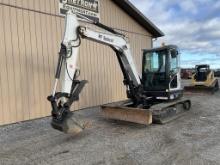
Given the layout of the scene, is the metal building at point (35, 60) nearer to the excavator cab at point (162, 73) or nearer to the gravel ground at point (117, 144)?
the gravel ground at point (117, 144)

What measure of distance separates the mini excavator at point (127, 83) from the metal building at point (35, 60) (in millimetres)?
2734

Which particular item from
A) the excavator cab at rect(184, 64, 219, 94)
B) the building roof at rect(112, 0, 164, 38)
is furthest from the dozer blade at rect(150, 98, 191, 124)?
the excavator cab at rect(184, 64, 219, 94)

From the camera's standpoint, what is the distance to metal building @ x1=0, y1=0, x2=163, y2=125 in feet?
30.6

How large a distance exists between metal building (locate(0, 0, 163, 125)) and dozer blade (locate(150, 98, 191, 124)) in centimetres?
416

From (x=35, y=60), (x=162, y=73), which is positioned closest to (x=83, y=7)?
(x=35, y=60)

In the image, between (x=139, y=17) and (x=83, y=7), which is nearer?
(x=83, y=7)

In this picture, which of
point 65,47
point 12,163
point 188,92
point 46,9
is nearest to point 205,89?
point 188,92

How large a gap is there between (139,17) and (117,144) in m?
9.85

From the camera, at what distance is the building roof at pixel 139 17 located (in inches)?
558

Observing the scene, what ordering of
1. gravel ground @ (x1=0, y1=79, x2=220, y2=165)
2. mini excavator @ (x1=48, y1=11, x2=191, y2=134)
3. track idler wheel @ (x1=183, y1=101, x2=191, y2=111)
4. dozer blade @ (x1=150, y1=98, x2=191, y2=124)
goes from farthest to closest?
track idler wheel @ (x1=183, y1=101, x2=191, y2=111) → dozer blade @ (x1=150, y1=98, x2=191, y2=124) → mini excavator @ (x1=48, y1=11, x2=191, y2=134) → gravel ground @ (x1=0, y1=79, x2=220, y2=165)

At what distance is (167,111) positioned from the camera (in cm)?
916

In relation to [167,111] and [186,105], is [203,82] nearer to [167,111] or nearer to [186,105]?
[186,105]

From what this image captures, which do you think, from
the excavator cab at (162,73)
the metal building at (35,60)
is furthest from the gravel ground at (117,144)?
the excavator cab at (162,73)

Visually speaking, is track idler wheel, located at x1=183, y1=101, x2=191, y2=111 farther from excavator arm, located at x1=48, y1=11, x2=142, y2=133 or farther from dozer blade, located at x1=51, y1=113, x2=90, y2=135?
dozer blade, located at x1=51, y1=113, x2=90, y2=135
